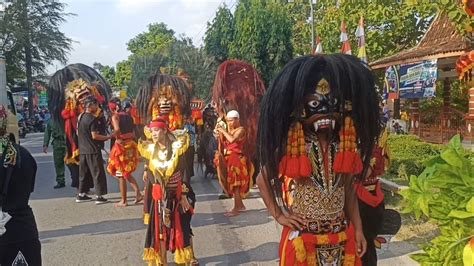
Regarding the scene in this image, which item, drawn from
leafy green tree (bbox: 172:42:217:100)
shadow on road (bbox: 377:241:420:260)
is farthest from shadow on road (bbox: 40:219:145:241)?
leafy green tree (bbox: 172:42:217:100)

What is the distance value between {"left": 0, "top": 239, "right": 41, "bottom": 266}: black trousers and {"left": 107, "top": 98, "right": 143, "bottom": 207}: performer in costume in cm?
512

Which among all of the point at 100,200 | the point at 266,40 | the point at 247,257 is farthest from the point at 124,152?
the point at 266,40

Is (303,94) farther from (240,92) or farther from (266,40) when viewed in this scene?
(266,40)

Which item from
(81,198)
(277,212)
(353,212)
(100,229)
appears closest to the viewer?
(277,212)

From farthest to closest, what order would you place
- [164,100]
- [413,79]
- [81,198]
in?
[413,79]
[81,198]
[164,100]

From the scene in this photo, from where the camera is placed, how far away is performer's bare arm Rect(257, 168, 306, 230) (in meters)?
3.11

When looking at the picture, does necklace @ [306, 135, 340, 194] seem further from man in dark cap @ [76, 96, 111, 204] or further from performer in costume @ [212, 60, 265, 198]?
man in dark cap @ [76, 96, 111, 204]

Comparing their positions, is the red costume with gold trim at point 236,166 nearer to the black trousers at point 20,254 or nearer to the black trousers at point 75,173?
the black trousers at point 75,173

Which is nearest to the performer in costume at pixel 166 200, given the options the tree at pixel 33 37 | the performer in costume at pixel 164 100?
the performer in costume at pixel 164 100

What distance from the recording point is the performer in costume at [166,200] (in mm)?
4945

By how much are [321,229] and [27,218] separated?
6.50 ft

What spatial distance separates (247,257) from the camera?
5848mm

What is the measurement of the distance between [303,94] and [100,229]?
198 inches

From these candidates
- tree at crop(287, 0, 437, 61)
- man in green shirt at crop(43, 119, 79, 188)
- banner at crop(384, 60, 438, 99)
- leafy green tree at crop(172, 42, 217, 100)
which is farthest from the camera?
leafy green tree at crop(172, 42, 217, 100)
